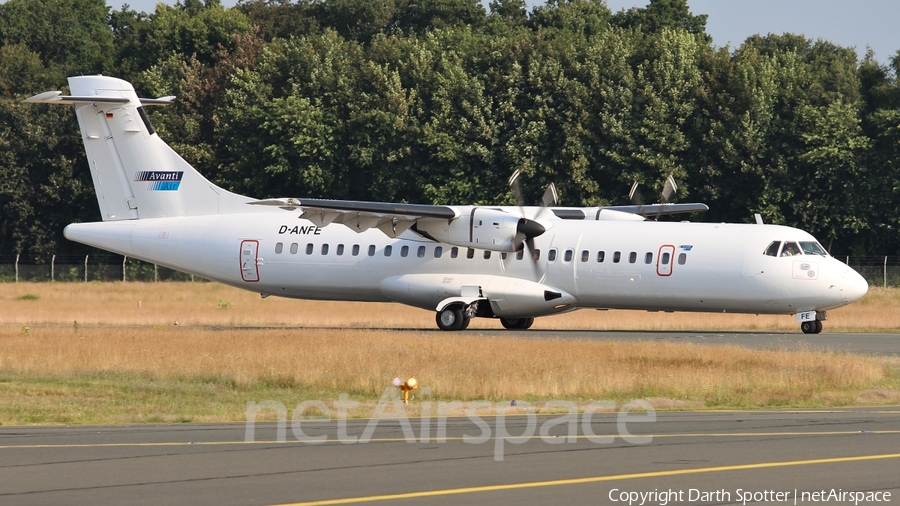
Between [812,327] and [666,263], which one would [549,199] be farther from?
[812,327]

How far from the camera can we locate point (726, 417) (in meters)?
14.7

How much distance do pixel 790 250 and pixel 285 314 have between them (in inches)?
630

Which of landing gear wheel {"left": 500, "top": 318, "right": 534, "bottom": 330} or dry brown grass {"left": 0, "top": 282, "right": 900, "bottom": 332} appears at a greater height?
landing gear wheel {"left": 500, "top": 318, "right": 534, "bottom": 330}

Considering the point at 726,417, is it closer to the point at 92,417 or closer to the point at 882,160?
the point at 92,417

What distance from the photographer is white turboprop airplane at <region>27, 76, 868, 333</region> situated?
1080 inches

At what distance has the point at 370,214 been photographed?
2847 centimetres

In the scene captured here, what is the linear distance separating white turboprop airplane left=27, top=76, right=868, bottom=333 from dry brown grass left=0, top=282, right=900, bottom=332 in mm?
2814

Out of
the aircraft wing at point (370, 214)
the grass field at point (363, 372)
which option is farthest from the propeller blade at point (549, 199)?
the grass field at point (363, 372)

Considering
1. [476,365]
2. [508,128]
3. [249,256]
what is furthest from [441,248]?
[508,128]

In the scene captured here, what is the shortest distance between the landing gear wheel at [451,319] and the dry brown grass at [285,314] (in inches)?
118

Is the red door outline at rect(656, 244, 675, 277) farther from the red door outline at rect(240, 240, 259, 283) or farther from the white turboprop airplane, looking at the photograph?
the red door outline at rect(240, 240, 259, 283)

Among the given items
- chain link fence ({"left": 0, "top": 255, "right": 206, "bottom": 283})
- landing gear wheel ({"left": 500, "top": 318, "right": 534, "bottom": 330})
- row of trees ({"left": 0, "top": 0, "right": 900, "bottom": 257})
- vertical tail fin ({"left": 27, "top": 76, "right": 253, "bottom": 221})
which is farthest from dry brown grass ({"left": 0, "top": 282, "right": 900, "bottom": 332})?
row of trees ({"left": 0, "top": 0, "right": 900, "bottom": 257})

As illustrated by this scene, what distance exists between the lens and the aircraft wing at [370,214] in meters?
27.6

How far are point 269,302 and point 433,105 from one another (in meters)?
20.1
